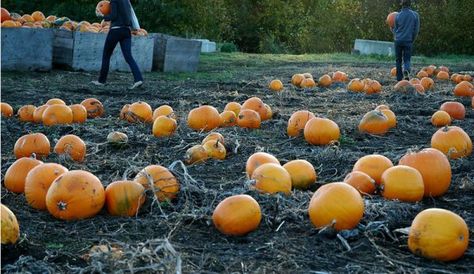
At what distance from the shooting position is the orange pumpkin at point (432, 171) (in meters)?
4.07

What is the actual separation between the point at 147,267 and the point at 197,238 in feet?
2.48

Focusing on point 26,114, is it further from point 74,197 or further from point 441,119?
point 441,119

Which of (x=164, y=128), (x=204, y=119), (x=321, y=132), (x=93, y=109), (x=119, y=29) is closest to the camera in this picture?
(x=321, y=132)

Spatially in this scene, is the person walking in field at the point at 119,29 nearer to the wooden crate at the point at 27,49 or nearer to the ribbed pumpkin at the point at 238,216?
the wooden crate at the point at 27,49

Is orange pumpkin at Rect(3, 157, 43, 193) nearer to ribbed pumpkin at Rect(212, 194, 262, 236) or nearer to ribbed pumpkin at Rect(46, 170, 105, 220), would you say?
ribbed pumpkin at Rect(46, 170, 105, 220)

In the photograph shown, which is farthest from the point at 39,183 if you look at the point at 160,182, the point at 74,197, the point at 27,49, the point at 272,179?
the point at 27,49

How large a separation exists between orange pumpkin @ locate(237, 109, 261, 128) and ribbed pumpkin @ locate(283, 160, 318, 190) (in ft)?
7.92

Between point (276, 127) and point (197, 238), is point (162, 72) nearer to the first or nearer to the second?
point (276, 127)

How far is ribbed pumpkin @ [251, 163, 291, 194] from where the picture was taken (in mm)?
3861

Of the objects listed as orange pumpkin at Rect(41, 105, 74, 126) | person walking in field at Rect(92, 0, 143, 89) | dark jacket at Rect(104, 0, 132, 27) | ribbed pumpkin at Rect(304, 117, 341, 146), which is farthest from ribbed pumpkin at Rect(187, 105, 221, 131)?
dark jacket at Rect(104, 0, 132, 27)

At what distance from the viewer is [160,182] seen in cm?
387

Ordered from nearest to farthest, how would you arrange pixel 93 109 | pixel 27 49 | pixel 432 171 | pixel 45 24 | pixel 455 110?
pixel 432 171, pixel 93 109, pixel 455 110, pixel 27 49, pixel 45 24

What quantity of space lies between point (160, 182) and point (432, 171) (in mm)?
1713

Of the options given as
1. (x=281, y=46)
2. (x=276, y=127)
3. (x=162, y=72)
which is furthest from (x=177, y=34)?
(x=276, y=127)
